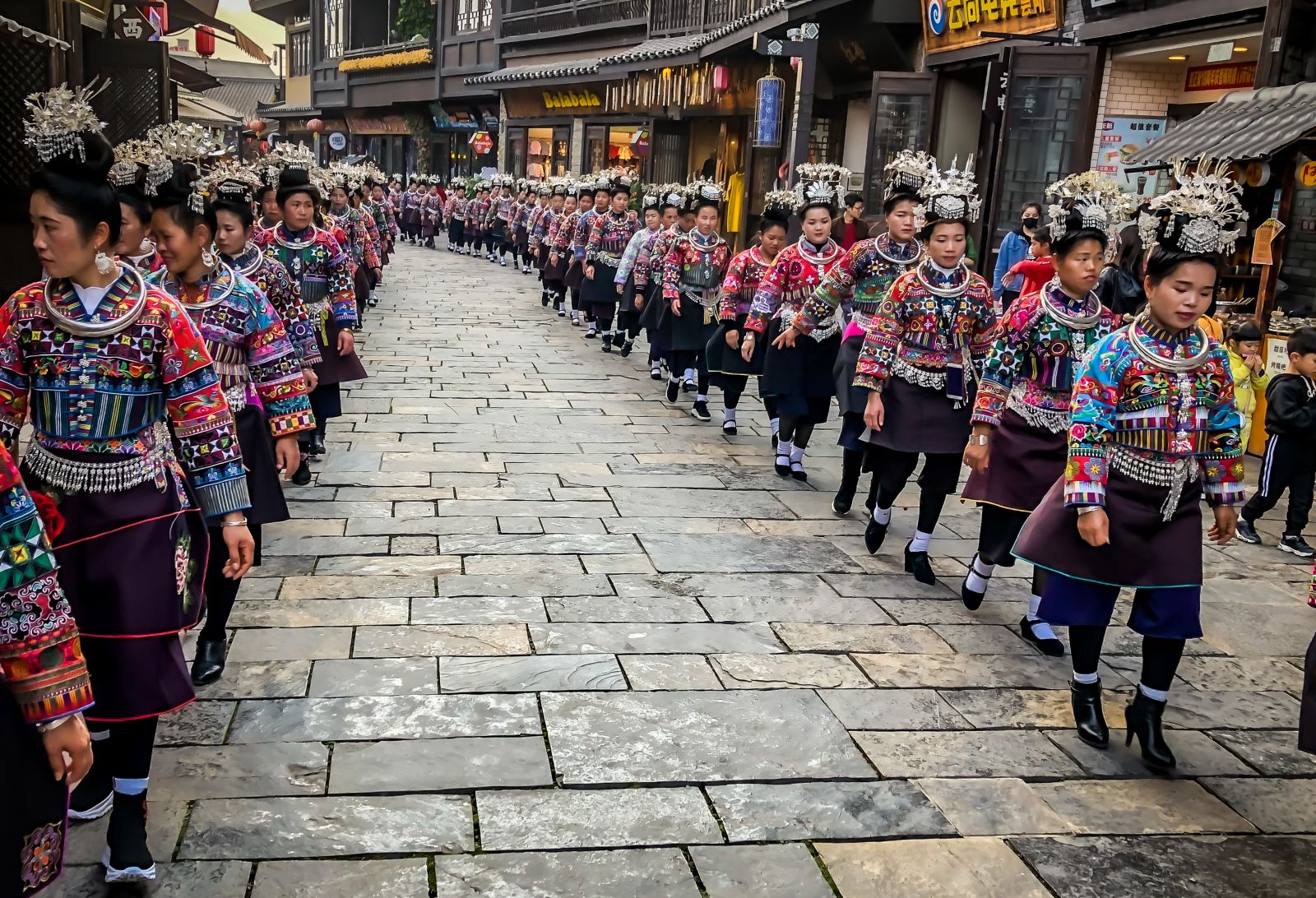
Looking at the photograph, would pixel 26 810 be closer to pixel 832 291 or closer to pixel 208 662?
pixel 208 662

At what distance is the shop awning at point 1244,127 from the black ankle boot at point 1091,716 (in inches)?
199

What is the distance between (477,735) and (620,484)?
3.87 m

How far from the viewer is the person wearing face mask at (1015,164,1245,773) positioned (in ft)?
13.4

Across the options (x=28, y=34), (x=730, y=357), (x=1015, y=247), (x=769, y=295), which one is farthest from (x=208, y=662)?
(x=1015, y=247)

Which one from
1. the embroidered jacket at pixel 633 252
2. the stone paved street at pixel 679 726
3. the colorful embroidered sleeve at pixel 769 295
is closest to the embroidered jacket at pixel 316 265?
the stone paved street at pixel 679 726

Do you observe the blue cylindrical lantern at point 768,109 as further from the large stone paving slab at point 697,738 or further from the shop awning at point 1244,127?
the large stone paving slab at point 697,738

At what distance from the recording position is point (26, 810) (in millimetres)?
2143

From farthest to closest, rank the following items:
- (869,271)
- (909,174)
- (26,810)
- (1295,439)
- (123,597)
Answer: (869,271), (1295,439), (909,174), (123,597), (26,810)

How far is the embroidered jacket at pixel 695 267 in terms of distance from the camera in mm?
10867

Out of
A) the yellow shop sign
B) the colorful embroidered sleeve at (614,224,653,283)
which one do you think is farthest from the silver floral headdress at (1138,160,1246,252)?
the yellow shop sign

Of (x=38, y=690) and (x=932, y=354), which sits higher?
(x=932, y=354)

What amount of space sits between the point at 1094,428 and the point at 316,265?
513cm

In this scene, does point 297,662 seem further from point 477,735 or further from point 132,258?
point 132,258

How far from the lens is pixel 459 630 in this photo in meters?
5.10
